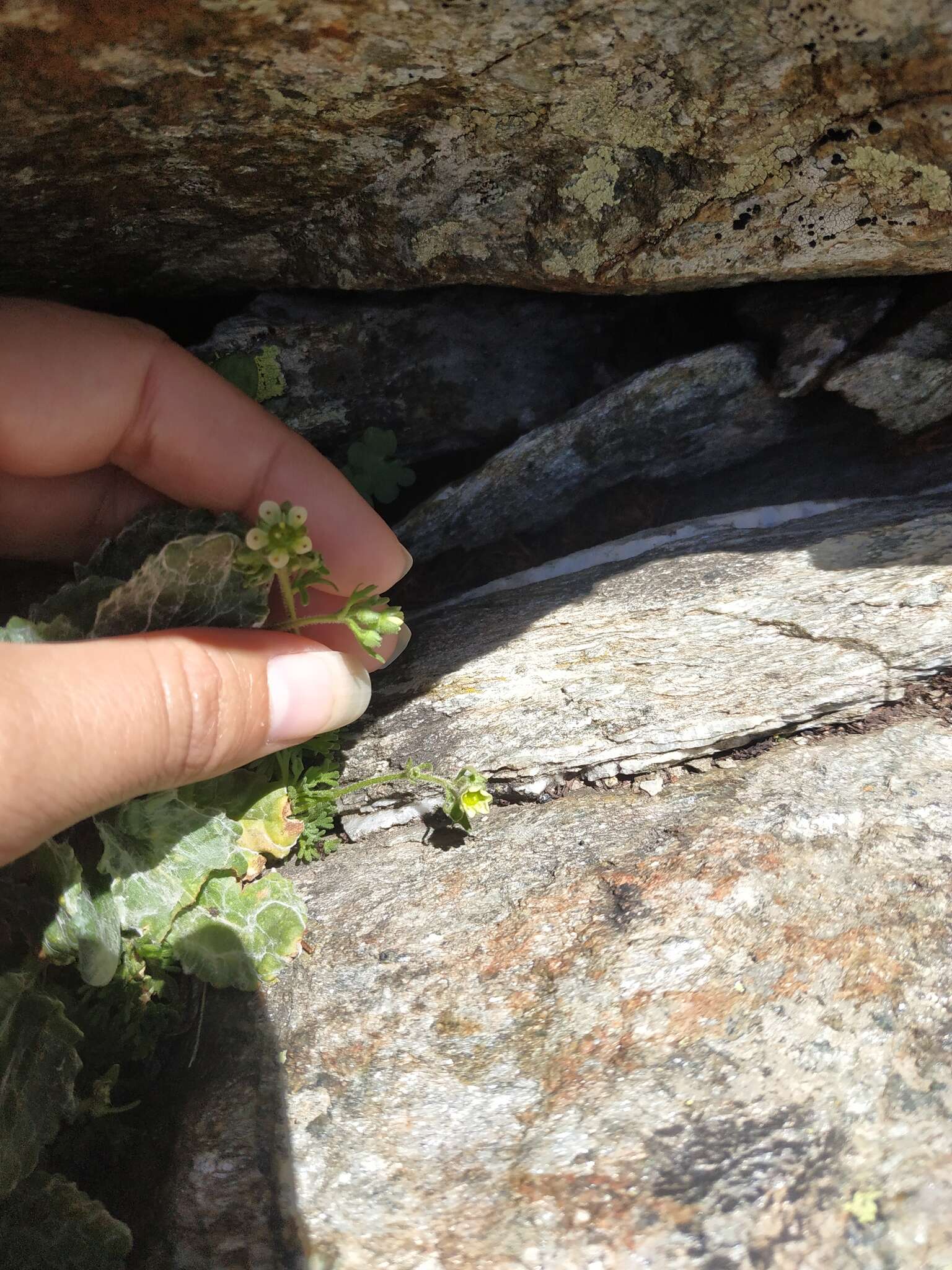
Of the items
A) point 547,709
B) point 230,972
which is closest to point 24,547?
point 230,972

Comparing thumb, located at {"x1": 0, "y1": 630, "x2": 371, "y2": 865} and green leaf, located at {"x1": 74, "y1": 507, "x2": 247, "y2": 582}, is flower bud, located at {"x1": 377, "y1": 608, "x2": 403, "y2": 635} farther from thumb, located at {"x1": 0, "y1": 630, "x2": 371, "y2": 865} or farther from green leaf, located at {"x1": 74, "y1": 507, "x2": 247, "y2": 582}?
green leaf, located at {"x1": 74, "y1": 507, "x2": 247, "y2": 582}

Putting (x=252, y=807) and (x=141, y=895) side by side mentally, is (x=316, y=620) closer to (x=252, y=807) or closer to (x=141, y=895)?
(x=252, y=807)

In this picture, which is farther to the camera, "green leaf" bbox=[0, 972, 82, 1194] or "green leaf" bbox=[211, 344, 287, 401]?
"green leaf" bbox=[211, 344, 287, 401]

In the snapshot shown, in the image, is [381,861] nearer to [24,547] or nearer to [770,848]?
[770,848]

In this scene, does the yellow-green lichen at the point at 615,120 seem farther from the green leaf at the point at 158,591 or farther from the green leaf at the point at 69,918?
A: the green leaf at the point at 69,918

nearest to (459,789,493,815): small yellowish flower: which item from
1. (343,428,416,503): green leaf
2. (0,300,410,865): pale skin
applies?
(0,300,410,865): pale skin

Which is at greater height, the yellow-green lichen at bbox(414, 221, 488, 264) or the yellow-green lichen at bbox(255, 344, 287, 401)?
the yellow-green lichen at bbox(414, 221, 488, 264)
